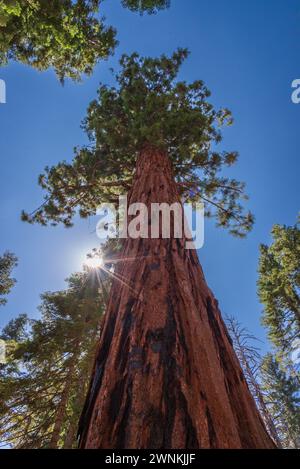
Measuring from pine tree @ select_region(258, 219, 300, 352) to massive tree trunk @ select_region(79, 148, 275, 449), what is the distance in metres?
14.5

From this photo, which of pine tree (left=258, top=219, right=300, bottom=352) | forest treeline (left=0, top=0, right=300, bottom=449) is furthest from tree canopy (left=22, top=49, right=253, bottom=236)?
pine tree (left=258, top=219, right=300, bottom=352)

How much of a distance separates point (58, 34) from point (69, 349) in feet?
29.1

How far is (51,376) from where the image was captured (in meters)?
7.58

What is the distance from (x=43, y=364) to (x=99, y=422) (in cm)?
845

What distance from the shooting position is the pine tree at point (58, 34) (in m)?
6.02

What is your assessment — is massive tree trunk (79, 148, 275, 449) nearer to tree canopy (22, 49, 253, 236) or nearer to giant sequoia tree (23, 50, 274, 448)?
giant sequoia tree (23, 50, 274, 448)

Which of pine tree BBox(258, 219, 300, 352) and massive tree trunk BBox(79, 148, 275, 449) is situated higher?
pine tree BBox(258, 219, 300, 352)

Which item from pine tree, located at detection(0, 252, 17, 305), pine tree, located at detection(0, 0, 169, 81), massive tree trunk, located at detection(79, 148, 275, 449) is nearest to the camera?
massive tree trunk, located at detection(79, 148, 275, 449)

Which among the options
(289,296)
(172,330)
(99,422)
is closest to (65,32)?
(172,330)

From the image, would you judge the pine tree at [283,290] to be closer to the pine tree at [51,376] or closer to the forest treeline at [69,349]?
the forest treeline at [69,349]

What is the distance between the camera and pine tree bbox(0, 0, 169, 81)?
6020 mm

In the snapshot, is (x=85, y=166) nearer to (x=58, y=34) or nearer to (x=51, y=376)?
(x=58, y=34)

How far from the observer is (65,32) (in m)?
6.43
